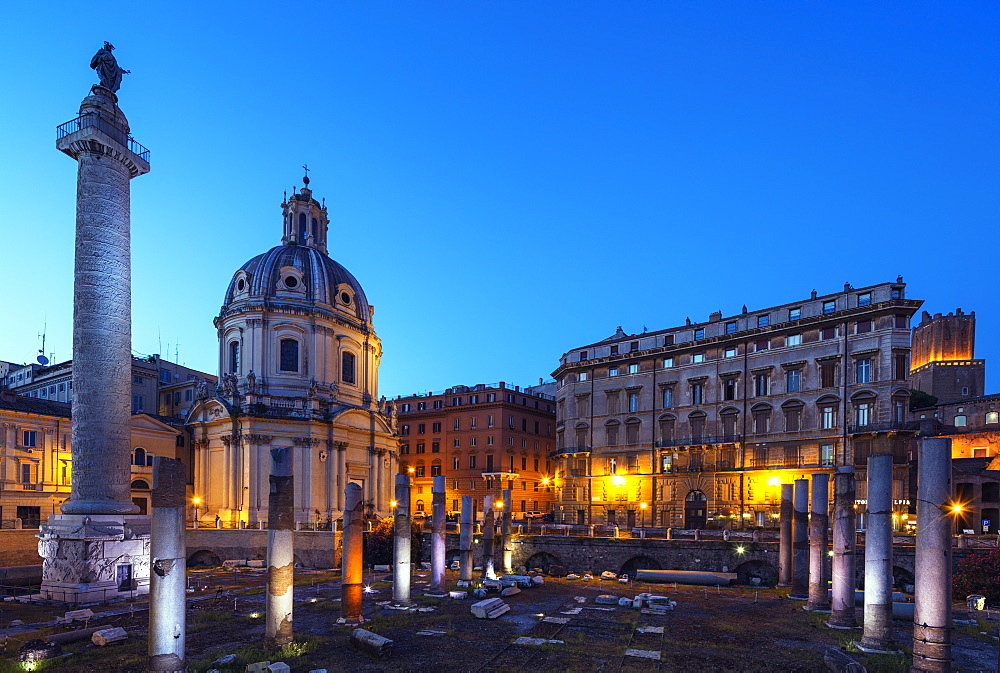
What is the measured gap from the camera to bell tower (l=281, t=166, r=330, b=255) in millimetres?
61875

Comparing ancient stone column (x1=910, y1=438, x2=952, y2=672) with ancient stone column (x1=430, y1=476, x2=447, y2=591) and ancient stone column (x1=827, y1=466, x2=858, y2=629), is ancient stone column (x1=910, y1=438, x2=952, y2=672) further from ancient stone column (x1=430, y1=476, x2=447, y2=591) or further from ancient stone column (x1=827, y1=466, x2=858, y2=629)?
ancient stone column (x1=430, y1=476, x2=447, y2=591)

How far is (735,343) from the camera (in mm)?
51500

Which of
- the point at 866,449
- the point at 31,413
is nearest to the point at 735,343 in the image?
the point at 866,449

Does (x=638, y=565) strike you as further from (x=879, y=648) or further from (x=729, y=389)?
(x=879, y=648)

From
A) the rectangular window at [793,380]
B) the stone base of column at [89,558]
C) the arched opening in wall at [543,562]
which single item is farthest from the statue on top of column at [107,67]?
the rectangular window at [793,380]

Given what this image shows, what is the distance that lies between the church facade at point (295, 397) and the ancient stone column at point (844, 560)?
36590 millimetres

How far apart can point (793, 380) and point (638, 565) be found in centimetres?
1808

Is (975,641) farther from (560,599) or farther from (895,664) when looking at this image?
(560,599)

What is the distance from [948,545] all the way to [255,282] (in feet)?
170

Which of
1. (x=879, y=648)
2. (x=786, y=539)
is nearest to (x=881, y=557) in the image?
(x=879, y=648)

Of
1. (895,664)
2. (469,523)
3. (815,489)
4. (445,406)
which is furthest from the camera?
(445,406)

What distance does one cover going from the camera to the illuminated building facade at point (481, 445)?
70500 millimetres

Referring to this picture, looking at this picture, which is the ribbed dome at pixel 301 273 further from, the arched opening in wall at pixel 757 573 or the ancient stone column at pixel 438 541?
the arched opening in wall at pixel 757 573

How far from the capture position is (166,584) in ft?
46.9
